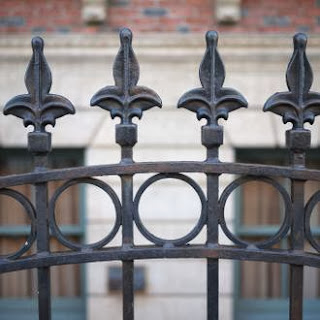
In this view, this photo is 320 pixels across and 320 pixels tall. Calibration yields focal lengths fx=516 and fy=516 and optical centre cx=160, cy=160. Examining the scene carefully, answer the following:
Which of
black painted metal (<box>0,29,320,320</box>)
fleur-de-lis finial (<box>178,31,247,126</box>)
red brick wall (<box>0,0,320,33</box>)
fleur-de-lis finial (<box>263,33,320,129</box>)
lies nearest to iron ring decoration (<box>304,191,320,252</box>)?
black painted metal (<box>0,29,320,320</box>)

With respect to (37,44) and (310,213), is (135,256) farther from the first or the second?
(37,44)

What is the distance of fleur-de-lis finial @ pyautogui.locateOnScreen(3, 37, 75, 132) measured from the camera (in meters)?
1.49

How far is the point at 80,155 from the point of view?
15.1ft

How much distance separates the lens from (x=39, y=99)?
59.0 inches

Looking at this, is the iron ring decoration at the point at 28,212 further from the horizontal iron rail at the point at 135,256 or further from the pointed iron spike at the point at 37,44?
the pointed iron spike at the point at 37,44

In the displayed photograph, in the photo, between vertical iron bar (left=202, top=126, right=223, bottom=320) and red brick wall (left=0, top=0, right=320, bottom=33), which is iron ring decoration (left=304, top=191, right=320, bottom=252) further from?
red brick wall (left=0, top=0, right=320, bottom=33)

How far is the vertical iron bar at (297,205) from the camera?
151 centimetres

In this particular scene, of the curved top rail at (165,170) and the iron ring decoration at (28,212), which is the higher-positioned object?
the curved top rail at (165,170)

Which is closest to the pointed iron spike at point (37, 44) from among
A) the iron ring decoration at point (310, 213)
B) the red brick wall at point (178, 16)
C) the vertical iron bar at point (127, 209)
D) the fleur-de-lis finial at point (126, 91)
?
the fleur-de-lis finial at point (126, 91)

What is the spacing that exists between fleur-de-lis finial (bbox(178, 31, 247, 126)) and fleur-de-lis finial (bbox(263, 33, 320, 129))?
0.35 feet

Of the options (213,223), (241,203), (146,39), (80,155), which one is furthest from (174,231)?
(213,223)

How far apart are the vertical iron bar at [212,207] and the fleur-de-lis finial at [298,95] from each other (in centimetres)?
17

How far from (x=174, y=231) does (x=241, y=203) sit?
709mm

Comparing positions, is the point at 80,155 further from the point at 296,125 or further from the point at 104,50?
the point at 296,125
